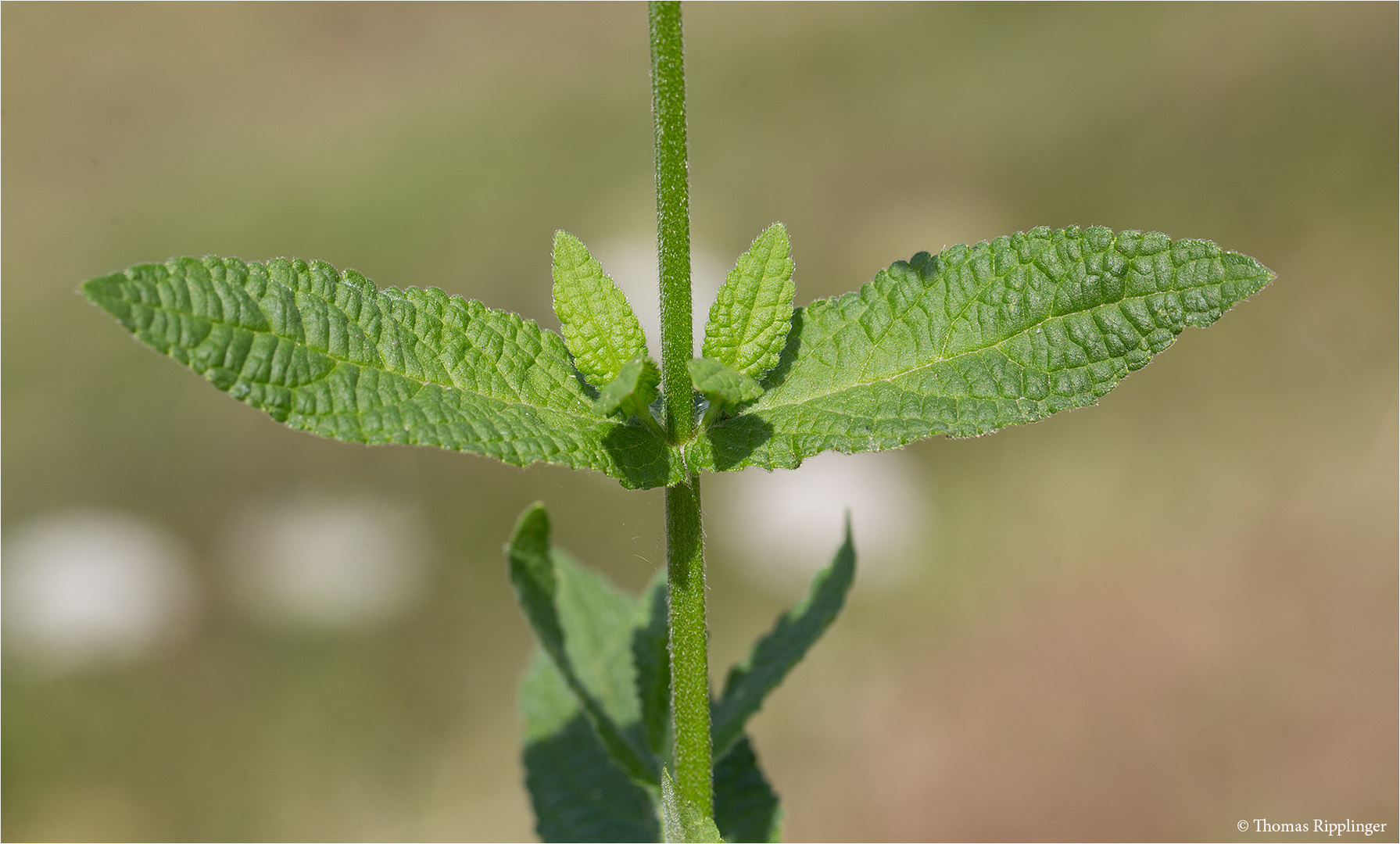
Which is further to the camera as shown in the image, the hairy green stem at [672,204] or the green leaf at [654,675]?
the green leaf at [654,675]

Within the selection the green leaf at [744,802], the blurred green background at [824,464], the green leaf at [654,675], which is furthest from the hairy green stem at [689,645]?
the blurred green background at [824,464]

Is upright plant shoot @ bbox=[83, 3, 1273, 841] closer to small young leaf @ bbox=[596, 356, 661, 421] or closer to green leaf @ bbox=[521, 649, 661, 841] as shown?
small young leaf @ bbox=[596, 356, 661, 421]

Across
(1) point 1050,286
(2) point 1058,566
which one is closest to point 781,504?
(2) point 1058,566

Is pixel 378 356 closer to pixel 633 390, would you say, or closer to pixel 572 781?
pixel 633 390

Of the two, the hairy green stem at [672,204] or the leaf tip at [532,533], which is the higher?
the hairy green stem at [672,204]

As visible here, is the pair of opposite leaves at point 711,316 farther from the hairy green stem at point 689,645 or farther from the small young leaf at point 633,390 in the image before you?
the hairy green stem at point 689,645

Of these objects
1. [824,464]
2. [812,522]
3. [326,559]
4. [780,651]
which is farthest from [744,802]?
[824,464]

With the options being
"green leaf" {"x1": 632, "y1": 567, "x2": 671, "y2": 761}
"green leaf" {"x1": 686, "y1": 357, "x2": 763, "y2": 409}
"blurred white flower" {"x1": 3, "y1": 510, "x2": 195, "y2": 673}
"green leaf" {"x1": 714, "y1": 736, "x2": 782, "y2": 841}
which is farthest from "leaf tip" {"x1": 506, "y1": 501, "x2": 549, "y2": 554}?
"blurred white flower" {"x1": 3, "y1": 510, "x2": 195, "y2": 673}
